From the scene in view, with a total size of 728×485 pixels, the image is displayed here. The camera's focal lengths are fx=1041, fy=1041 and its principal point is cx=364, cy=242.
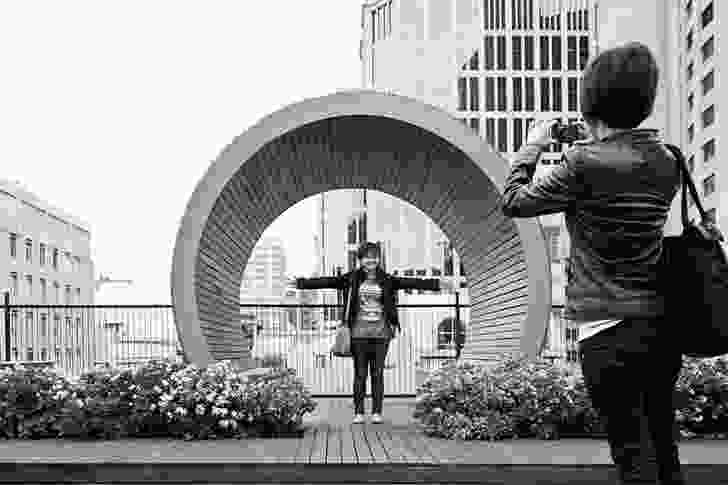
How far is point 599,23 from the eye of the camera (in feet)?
341

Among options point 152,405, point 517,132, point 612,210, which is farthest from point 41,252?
point 612,210

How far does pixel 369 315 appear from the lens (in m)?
11.1

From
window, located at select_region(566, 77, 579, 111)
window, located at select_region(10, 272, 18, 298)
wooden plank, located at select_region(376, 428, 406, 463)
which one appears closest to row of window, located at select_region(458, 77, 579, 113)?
Result: window, located at select_region(566, 77, 579, 111)

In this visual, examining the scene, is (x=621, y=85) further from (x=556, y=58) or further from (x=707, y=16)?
(x=556, y=58)

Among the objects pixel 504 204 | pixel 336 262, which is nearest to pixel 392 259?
pixel 336 262

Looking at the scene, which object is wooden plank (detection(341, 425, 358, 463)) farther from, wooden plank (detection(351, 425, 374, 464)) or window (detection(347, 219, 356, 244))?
window (detection(347, 219, 356, 244))

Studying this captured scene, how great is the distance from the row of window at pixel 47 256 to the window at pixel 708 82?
166ft

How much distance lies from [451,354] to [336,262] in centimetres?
12575

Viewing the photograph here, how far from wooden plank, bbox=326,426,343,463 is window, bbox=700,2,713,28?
69.4 metres

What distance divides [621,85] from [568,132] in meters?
0.38

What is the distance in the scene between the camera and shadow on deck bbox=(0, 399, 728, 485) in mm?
7984

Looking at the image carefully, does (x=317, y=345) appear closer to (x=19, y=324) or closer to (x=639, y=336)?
(x=19, y=324)

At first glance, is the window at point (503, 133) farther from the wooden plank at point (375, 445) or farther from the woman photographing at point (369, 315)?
the wooden plank at point (375, 445)

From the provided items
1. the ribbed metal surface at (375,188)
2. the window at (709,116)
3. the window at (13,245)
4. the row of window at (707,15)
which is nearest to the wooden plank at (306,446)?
the ribbed metal surface at (375,188)
